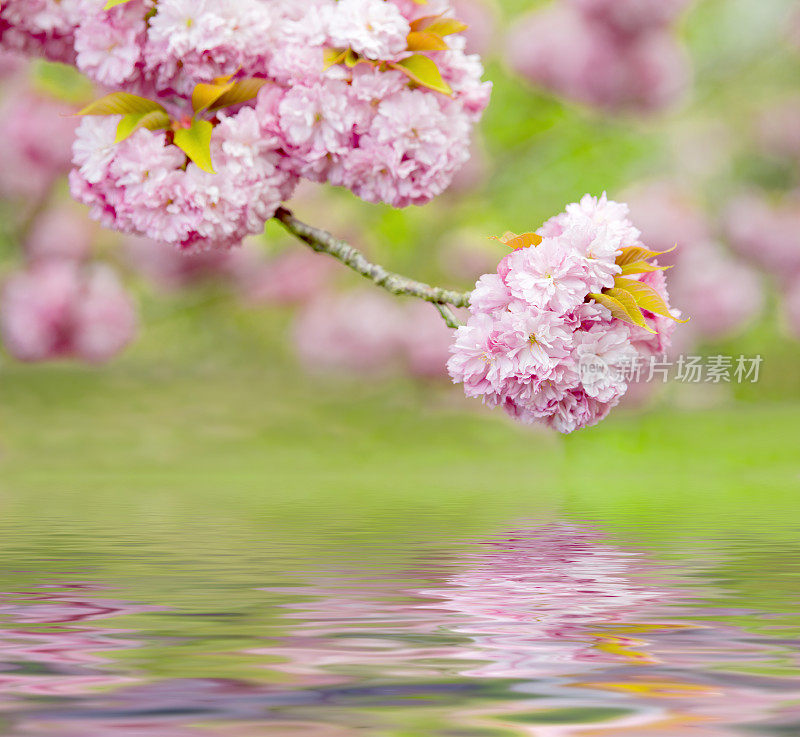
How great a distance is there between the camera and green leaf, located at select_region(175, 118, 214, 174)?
8.35 feet

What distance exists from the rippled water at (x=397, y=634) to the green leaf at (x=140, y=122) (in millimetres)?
863

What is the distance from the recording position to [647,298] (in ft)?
7.47

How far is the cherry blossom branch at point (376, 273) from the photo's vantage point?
246 cm

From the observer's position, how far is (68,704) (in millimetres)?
1734

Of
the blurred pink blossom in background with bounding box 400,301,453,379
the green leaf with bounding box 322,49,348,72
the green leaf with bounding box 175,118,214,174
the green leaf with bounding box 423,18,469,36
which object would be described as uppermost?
the green leaf with bounding box 423,18,469,36

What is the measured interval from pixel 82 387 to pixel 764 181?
3387mm

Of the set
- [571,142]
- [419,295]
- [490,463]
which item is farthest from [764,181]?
[419,295]

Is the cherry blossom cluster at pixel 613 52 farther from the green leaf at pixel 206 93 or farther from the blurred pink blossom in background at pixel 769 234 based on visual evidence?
the green leaf at pixel 206 93

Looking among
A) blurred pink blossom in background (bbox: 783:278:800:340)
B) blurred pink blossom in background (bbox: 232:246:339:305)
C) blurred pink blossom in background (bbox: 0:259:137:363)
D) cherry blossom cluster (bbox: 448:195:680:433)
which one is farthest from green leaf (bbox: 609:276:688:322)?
blurred pink blossom in background (bbox: 783:278:800:340)

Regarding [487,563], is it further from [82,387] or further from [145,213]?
[82,387]

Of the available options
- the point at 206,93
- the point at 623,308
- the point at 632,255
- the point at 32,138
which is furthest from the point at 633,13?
the point at 623,308

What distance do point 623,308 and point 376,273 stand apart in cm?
54

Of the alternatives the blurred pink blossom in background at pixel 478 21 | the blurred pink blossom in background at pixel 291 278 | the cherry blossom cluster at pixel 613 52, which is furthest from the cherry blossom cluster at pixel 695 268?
the blurred pink blossom in background at pixel 291 278

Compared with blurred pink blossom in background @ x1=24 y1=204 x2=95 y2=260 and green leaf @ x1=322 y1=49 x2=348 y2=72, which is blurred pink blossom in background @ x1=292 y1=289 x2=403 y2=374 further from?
green leaf @ x1=322 y1=49 x2=348 y2=72
